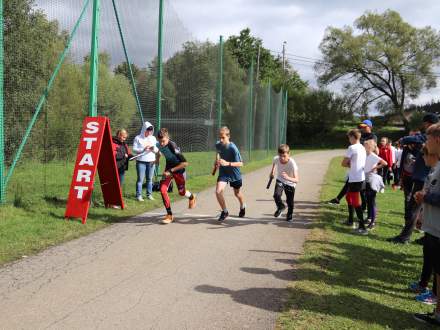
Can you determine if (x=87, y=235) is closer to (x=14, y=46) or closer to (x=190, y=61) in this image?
(x=14, y=46)

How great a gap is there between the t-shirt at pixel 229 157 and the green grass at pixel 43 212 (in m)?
1.89

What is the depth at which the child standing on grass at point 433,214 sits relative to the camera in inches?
153

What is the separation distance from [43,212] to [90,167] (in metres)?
1.17

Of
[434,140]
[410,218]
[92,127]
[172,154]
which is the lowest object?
[410,218]

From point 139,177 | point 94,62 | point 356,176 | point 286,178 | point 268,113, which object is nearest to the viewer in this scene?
point 356,176

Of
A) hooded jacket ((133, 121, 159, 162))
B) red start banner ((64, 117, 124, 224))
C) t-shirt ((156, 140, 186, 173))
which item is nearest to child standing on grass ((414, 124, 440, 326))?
t-shirt ((156, 140, 186, 173))

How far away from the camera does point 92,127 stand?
26.0 ft

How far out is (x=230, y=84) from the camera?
18641 mm

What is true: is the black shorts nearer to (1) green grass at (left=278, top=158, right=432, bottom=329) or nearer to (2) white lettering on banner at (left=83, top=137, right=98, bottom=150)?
(1) green grass at (left=278, top=158, right=432, bottom=329)

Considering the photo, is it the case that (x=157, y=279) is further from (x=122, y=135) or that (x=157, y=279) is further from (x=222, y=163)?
(x=122, y=135)

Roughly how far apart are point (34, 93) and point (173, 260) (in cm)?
476

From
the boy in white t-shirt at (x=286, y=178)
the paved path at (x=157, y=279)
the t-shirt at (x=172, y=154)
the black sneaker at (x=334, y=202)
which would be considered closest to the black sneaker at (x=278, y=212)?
the boy in white t-shirt at (x=286, y=178)

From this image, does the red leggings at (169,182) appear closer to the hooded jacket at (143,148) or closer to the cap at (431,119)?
the hooded jacket at (143,148)

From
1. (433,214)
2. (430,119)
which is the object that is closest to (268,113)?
(430,119)
